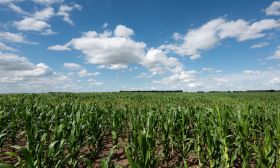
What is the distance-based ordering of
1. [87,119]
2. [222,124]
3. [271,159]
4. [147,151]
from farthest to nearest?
[87,119] < [222,124] < [271,159] < [147,151]

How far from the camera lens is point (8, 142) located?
7984mm

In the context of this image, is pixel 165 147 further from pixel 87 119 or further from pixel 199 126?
pixel 87 119

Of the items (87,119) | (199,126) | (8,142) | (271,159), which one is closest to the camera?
(271,159)

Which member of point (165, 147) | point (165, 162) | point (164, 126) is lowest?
point (165, 162)

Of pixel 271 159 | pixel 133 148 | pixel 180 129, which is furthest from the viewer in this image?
pixel 180 129

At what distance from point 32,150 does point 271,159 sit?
4279mm

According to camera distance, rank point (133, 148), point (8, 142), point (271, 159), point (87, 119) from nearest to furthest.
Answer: point (271, 159) → point (133, 148) → point (87, 119) → point (8, 142)

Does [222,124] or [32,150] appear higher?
[222,124]

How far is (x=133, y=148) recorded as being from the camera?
4.96 metres

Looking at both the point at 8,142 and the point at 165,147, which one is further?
the point at 8,142

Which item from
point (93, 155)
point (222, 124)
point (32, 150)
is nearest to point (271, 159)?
point (222, 124)

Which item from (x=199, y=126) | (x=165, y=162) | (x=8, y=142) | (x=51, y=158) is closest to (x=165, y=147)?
(x=165, y=162)

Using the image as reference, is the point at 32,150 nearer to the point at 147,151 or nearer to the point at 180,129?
the point at 147,151

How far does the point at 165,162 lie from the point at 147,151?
75.5 inches
